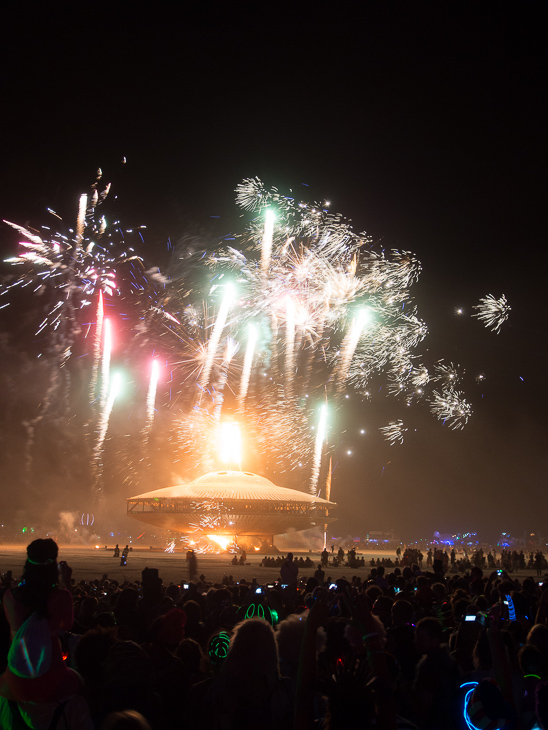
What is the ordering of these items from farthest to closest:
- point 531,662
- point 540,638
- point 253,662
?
point 540,638 → point 531,662 → point 253,662

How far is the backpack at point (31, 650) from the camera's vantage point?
3.29m

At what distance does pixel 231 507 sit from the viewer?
5484 centimetres

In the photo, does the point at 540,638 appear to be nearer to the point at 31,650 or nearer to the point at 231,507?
the point at 31,650

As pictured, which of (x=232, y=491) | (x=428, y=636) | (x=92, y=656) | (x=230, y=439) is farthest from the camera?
(x=232, y=491)

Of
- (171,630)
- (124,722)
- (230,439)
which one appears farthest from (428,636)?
(230,439)

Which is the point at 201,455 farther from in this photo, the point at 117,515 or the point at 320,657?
the point at 320,657

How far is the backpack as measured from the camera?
3289 millimetres

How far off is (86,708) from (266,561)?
32.8 m

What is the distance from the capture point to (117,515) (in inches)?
3516

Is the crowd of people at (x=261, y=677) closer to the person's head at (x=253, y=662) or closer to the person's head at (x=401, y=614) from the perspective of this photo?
the person's head at (x=253, y=662)

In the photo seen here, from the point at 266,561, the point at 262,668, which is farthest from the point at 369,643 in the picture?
the point at 266,561

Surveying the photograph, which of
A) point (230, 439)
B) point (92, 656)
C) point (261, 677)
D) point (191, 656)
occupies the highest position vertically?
point (230, 439)

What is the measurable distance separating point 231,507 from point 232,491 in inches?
61.3

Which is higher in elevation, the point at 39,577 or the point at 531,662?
the point at 39,577
